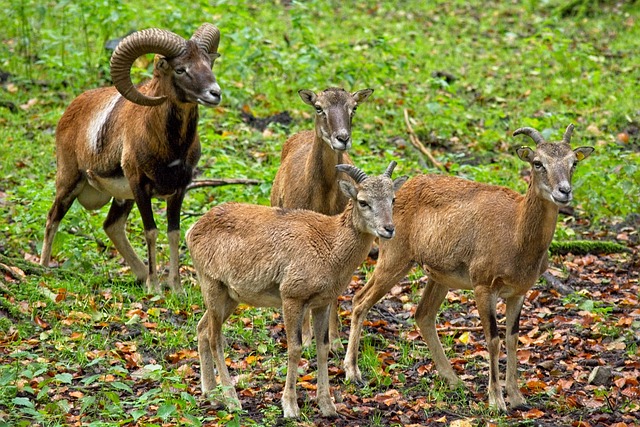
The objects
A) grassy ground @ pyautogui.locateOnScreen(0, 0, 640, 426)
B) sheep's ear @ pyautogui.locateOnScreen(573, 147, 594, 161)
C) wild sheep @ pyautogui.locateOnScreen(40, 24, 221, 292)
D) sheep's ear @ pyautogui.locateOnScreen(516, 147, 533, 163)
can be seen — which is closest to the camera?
grassy ground @ pyautogui.locateOnScreen(0, 0, 640, 426)

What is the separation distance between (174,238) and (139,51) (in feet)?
6.84

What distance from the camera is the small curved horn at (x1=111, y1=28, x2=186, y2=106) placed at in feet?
33.2

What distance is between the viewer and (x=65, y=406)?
7605mm

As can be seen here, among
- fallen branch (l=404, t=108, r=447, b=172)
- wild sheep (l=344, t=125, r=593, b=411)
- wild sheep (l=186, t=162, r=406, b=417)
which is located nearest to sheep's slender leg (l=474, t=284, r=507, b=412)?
wild sheep (l=344, t=125, r=593, b=411)

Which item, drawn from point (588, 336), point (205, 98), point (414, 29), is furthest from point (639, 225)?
point (414, 29)

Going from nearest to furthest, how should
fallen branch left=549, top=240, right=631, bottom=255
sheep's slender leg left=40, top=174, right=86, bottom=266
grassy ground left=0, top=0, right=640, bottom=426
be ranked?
1. grassy ground left=0, top=0, right=640, bottom=426
2. sheep's slender leg left=40, top=174, right=86, bottom=266
3. fallen branch left=549, top=240, right=631, bottom=255

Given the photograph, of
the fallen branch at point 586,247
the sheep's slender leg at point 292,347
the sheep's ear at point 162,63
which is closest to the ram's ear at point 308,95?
the sheep's ear at point 162,63

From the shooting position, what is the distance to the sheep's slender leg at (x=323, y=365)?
314 inches

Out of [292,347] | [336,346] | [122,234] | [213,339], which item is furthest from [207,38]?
[292,347]

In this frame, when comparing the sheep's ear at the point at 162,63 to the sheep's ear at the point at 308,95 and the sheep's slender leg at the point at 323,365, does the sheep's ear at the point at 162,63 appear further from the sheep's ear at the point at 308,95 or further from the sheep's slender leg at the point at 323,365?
the sheep's slender leg at the point at 323,365

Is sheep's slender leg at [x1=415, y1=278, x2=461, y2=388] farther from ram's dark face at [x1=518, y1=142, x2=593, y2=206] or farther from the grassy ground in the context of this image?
ram's dark face at [x1=518, y1=142, x2=593, y2=206]

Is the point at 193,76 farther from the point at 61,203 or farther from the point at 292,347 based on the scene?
the point at 292,347

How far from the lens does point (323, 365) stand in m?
8.04

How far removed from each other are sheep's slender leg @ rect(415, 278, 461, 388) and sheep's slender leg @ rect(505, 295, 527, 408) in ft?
2.08
